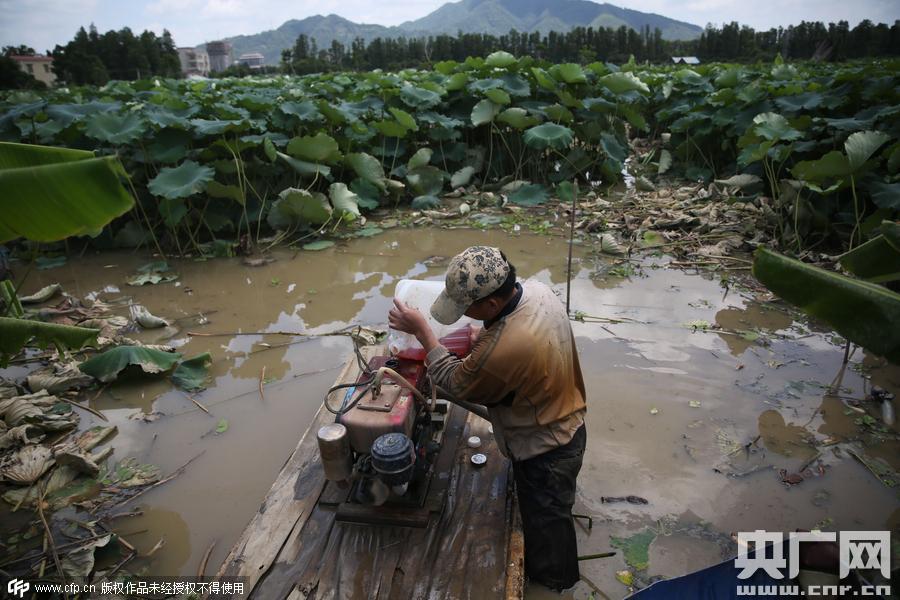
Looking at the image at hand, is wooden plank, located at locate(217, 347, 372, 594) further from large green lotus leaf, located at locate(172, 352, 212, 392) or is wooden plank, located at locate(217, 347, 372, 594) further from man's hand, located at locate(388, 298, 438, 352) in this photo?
large green lotus leaf, located at locate(172, 352, 212, 392)

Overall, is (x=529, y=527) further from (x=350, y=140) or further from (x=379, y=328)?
Answer: (x=350, y=140)

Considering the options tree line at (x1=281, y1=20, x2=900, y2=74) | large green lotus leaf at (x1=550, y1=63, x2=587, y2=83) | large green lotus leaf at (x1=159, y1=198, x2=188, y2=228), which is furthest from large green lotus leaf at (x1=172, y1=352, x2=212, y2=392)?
tree line at (x1=281, y1=20, x2=900, y2=74)

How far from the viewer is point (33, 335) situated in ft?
7.26

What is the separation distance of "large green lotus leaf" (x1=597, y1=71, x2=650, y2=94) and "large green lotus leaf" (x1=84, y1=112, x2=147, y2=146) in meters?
6.69

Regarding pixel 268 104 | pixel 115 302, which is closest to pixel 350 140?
pixel 268 104

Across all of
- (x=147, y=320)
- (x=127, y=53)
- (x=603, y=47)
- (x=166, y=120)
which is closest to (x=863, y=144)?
(x=147, y=320)

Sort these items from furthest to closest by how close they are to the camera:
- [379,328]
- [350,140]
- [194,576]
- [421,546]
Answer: [350,140] < [379,328] < [194,576] < [421,546]

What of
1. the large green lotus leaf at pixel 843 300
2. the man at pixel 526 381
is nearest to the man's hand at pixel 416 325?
the man at pixel 526 381

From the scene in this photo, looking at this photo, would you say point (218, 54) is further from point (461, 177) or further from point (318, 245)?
point (318, 245)

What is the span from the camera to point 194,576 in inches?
92.6

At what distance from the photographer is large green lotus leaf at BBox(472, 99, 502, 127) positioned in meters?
7.99

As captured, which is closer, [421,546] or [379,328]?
[421,546]

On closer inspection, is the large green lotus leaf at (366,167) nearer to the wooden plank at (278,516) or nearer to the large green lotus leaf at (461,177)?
the large green lotus leaf at (461,177)

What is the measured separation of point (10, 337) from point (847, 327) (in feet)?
10.4
